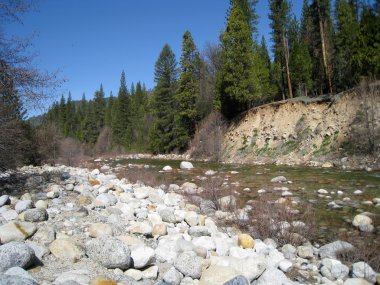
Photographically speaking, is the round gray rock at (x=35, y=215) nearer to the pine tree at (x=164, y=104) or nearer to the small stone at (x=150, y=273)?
the small stone at (x=150, y=273)

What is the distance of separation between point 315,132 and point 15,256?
22.9 meters

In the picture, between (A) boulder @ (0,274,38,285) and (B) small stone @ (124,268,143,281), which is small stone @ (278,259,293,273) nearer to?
(B) small stone @ (124,268,143,281)

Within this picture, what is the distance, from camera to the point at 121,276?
163 inches

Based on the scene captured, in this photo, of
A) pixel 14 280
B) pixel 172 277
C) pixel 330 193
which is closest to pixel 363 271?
pixel 172 277

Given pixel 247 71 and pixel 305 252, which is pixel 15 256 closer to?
pixel 305 252

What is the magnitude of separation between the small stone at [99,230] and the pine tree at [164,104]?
3629cm

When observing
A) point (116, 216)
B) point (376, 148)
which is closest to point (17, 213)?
point (116, 216)

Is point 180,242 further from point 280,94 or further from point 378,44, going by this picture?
point 280,94

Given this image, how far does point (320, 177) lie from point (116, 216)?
11.0 metres

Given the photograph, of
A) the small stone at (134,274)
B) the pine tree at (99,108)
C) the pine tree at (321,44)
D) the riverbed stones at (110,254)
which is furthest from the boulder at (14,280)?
the pine tree at (99,108)

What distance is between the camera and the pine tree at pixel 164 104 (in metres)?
43.2

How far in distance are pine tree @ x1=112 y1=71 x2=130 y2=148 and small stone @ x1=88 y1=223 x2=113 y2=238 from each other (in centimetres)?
5725

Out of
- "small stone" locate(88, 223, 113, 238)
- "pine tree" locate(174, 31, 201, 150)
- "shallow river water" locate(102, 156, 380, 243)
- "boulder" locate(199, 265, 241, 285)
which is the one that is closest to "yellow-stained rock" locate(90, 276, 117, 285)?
"boulder" locate(199, 265, 241, 285)

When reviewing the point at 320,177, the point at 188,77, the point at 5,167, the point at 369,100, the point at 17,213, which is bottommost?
the point at 320,177
